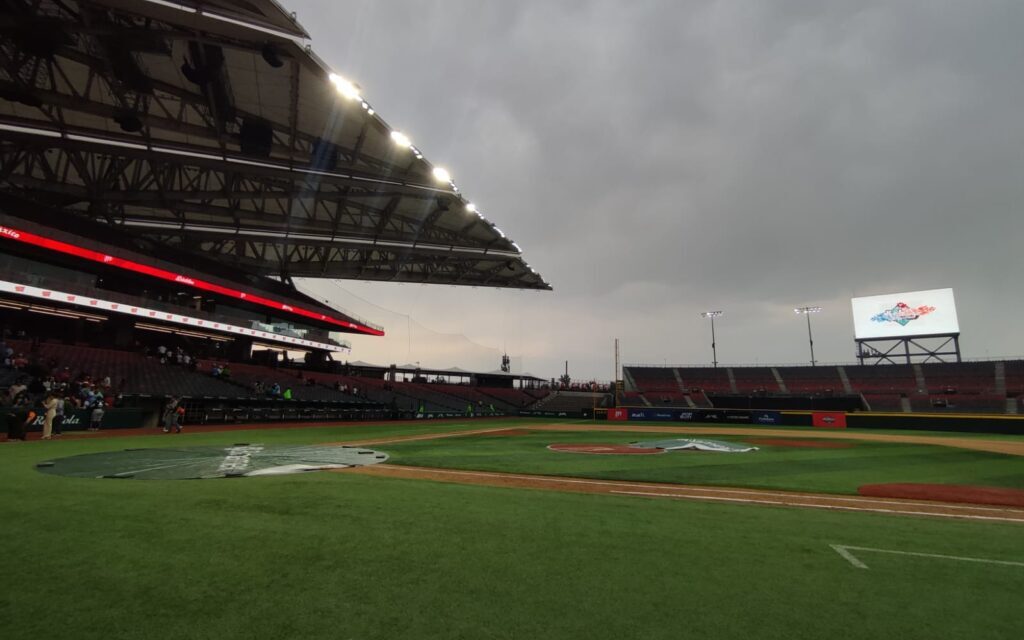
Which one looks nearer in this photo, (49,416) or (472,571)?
(472,571)

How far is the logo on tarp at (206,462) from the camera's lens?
8859 millimetres

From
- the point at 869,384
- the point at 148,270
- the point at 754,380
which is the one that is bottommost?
the point at 869,384

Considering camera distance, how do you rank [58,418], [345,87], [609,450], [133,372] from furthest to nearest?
[133,372] → [345,87] → [58,418] → [609,450]

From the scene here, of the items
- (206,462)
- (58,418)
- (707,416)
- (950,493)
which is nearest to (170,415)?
(58,418)

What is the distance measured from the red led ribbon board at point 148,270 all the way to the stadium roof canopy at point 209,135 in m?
3.53

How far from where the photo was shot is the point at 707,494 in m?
8.46

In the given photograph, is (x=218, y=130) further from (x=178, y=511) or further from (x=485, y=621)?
(x=485, y=621)

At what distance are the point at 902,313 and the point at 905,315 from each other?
36 centimetres

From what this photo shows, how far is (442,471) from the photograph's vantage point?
10938mm

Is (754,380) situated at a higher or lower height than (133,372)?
higher

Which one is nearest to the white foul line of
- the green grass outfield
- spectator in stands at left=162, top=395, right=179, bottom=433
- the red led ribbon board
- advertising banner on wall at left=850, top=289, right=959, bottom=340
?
the green grass outfield

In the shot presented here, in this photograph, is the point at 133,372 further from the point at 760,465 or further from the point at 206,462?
the point at 760,465

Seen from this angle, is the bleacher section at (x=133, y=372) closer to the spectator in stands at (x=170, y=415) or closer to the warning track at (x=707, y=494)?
the spectator in stands at (x=170, y=415)

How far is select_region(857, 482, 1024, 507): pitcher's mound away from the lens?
8445 millimetres
